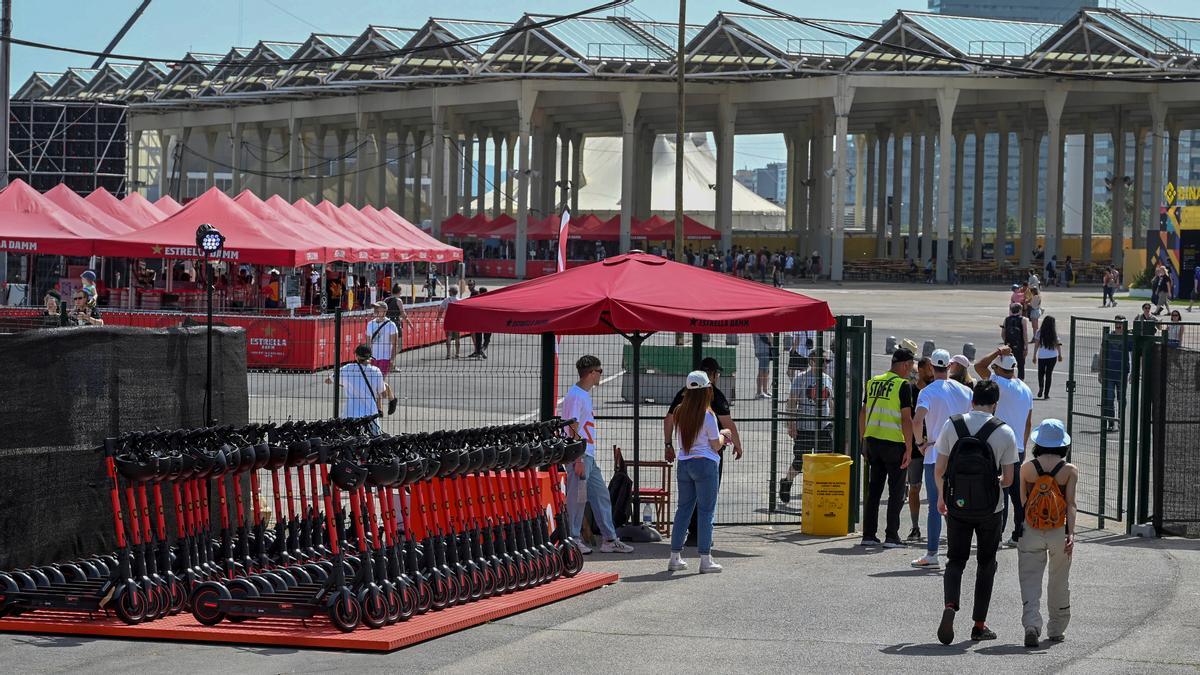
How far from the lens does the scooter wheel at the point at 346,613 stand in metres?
9.48

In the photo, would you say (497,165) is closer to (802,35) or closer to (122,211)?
(802,35)

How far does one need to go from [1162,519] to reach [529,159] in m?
68.1

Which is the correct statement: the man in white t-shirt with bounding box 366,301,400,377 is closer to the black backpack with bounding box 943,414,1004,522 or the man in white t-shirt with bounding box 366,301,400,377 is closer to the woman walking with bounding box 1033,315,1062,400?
the black backpack with bounding box 943,414,1004,522

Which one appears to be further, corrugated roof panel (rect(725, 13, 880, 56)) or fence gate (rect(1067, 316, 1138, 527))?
corrugated roof panel (rect(725, 13, 880, 56))

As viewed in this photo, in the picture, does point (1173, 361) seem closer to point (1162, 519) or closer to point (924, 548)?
point (1162, 519)

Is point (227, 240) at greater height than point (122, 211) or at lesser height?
lesser

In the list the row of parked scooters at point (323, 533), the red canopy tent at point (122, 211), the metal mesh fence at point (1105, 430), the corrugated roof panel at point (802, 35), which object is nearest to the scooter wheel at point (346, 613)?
the row of parked scooters at point (323, 533)

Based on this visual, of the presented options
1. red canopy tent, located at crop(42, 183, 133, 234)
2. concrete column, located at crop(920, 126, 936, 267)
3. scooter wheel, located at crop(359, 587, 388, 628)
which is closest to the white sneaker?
scooter wheel, located at crop(359, 587, 388, 628)

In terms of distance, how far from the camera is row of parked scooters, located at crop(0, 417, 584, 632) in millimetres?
9766

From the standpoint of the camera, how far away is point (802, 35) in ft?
237

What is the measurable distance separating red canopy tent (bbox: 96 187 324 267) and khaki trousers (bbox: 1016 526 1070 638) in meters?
23.6

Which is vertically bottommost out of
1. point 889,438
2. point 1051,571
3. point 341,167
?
point 1051,571

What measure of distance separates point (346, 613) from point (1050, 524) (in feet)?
14.1

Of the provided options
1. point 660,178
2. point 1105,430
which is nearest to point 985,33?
point 660,178
